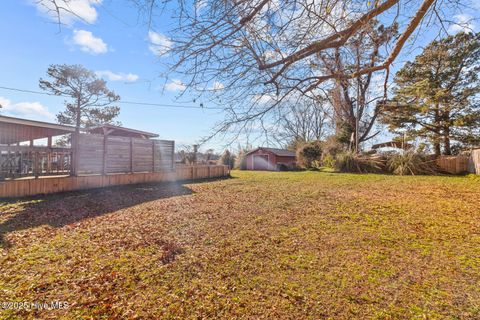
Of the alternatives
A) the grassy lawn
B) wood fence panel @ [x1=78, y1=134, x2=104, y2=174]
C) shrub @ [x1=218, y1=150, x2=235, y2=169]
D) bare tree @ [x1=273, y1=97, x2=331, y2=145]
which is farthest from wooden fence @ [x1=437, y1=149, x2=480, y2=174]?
wood fence panel @ [x1=78, y1=134, x2=104, y2=174]

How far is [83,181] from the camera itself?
273 inches

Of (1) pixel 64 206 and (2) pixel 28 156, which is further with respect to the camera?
(2) pixel 28 156

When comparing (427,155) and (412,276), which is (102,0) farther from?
(427,155)

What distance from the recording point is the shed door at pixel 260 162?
20.9m

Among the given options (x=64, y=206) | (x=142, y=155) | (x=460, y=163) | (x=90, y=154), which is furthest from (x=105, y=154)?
(x=460, y=163)

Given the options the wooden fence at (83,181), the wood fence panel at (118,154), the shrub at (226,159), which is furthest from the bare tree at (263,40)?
the wood fence panel at (118,154)

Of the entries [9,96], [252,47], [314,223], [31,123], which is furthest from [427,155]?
[9,96]

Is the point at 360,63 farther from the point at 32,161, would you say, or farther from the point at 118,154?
the point at 32,161

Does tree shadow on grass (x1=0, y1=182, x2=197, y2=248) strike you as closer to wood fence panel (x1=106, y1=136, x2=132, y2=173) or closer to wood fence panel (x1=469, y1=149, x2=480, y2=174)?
Answer: wood fence panel (x1=106, y1=136, x2=132, y2=173)

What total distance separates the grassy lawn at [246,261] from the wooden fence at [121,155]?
2.65 m

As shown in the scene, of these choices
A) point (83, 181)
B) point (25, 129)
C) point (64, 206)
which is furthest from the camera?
point (25, 129)

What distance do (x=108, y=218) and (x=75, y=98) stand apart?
1490cm

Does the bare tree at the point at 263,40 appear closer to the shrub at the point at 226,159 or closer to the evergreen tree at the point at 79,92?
the shrub at the point at 226,159

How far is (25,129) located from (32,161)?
203 centimetres
